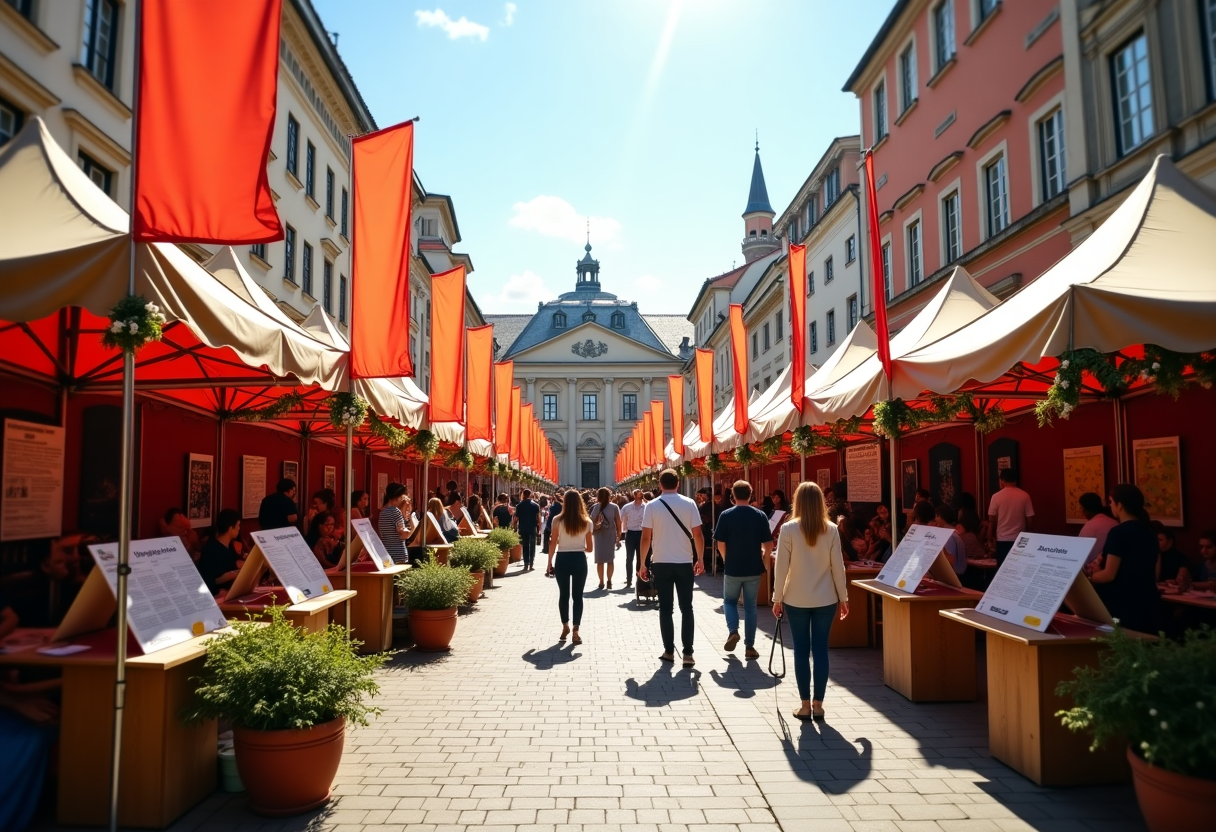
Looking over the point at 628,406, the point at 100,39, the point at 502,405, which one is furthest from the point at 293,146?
the point at 628,406

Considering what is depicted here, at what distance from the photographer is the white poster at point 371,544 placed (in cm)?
932

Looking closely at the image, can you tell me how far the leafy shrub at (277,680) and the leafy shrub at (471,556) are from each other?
7726 mm

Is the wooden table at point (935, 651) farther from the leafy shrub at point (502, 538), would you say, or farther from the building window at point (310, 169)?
the building window at point (310, 169)

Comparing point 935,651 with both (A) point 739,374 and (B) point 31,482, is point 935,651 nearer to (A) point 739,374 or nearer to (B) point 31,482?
(B) point 31,482

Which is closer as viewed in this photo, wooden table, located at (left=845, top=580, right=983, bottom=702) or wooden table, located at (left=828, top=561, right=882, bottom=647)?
wooden table, located at (left=845, top=580, right=983, bottom=702)

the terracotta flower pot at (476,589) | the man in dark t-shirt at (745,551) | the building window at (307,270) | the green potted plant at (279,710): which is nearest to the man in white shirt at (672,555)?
the man in dark t-shirt at (745,551)

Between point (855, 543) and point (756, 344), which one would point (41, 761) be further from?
point (756, 344)

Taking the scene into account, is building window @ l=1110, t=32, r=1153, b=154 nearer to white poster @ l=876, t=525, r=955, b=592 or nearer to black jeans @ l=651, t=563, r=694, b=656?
white poster @ l=876, t=525, r=955, b=592

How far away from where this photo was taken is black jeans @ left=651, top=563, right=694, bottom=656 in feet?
28.7

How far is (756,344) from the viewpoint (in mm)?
46938

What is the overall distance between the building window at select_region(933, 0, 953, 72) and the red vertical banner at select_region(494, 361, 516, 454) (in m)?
13.1

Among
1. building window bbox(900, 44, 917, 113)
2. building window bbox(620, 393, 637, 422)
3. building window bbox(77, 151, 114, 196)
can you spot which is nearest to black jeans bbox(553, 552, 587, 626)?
building window bbox(77, 151, 114, 196)

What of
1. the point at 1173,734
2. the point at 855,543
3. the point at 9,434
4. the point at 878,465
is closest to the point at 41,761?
the point at 9,434

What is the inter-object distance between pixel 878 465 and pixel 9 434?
14.9 metres
